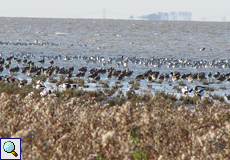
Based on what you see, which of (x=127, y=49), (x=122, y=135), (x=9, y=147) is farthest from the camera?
(x=127, y=49)

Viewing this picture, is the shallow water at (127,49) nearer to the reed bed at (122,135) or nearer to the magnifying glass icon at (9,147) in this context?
the reed bed at (122,135)

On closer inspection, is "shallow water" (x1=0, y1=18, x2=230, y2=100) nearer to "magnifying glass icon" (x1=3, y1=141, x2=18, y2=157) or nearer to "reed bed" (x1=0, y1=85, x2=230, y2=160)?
"reed bed" (x1=0, y1=85, x2=230, y2=160)

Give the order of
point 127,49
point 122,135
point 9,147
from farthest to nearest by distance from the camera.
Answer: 1. point 127,49
2. point 122,135
3. point 9,147

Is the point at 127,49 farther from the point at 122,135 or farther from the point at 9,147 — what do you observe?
the point at 9,147

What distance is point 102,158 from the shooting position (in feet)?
14.4

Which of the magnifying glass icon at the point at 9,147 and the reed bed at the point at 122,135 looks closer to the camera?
the magnifying glass icon at the point at 9,147

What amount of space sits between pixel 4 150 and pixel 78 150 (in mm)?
1079

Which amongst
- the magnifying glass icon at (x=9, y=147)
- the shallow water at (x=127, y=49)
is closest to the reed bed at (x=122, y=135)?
the magnifying glass icon at (x=9, y=147)

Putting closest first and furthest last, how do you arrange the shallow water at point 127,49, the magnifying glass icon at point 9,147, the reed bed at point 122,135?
the magnifying glass icon at point 9,147, the reed bed at point 122,135, the shallow water at point 127,49

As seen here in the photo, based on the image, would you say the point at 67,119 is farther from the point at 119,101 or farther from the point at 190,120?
the point at 119,101

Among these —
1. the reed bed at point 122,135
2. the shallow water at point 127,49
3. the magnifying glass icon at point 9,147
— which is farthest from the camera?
the shallow water at point 127,49

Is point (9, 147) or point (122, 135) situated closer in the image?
point (9, 147)

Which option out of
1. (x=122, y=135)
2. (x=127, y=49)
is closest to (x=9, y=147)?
(x=122, y=135)

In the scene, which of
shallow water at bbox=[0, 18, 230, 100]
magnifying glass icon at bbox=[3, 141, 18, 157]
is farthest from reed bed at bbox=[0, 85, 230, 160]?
shallow water at bbox=[0, 18, 230, 100]
